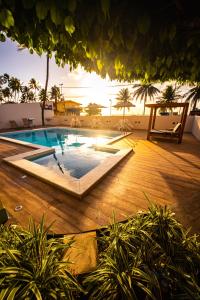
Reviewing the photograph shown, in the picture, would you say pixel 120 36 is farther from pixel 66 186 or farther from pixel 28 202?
pixel 28 202

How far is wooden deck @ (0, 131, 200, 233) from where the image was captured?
8.97ft

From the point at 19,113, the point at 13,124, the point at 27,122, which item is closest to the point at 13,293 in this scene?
the point at 13,124

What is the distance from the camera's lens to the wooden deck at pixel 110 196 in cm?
273

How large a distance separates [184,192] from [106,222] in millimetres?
2256

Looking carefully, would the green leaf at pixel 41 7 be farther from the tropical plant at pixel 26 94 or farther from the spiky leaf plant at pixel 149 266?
the tropical plant at pixel 26 94

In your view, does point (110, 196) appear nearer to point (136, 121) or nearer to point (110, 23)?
point (110, 23)

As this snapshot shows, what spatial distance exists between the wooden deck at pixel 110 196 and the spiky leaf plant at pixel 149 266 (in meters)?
1.14

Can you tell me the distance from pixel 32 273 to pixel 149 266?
103 cm

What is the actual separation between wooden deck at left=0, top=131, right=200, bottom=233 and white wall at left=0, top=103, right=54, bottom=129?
12152 millimetres

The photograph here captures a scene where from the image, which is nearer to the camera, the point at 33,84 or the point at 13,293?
the point at 13,293

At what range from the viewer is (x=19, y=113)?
53.2 ft

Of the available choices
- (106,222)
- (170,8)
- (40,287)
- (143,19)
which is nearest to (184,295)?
(40,287)

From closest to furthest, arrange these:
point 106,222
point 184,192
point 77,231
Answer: point 77,231, point 106,222, point 184,192

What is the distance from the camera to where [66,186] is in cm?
364
